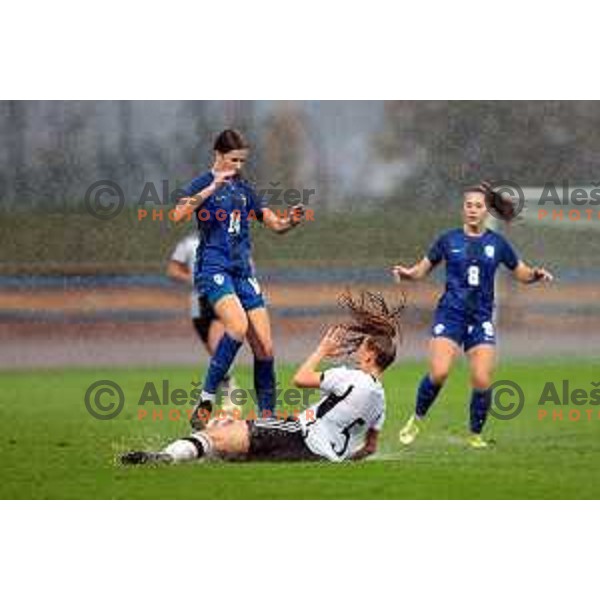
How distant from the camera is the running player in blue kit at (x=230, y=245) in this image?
11828mm

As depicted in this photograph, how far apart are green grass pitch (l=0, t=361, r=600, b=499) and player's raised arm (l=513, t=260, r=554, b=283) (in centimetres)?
45

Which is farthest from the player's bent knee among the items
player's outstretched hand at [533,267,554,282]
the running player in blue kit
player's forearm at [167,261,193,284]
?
player's outstretched hand at [533,267,554,282]

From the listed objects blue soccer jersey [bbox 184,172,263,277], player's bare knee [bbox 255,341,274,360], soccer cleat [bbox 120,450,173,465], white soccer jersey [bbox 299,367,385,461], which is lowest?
soccer cleat [bbox 120,450,173,465]

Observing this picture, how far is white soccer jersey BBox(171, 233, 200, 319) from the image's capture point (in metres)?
11.9

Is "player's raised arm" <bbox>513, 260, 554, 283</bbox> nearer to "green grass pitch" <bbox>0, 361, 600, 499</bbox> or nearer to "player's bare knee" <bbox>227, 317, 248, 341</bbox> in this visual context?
"green grass pitch" <bbox>0, 361, 600, 499</bbox>

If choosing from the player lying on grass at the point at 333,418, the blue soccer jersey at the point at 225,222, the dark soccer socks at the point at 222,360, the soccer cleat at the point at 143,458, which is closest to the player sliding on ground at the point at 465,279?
the player lying on grass at the point at 333,418

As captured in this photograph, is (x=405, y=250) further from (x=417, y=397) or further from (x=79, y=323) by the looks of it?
(x=79, y=323)

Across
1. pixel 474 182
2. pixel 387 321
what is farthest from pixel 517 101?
pixel 387 321

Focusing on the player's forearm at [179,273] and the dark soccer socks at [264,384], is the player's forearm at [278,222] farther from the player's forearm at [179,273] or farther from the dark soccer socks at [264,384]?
the dark soccer socks at [264,384]

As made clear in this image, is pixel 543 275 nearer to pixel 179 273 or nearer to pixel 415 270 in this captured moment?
pixel 415 270

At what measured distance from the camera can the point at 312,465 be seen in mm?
11781

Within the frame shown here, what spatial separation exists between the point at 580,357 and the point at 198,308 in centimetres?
208

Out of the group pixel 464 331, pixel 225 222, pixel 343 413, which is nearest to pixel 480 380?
pixel 464 331

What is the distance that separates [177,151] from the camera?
38.9 feet
